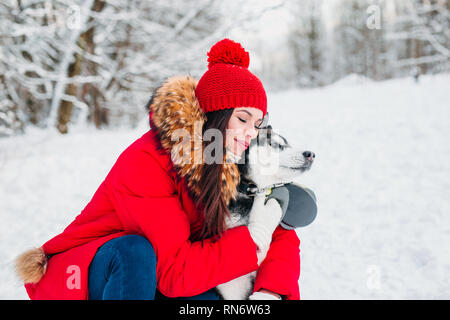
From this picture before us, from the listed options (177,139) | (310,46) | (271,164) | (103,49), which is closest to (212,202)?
A: (177,139)

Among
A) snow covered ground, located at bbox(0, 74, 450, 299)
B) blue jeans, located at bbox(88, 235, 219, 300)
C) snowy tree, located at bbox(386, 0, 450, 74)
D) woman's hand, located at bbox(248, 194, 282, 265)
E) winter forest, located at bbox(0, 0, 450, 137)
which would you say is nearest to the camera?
blue jeans, located at bbox(88, 235, 219, 300)

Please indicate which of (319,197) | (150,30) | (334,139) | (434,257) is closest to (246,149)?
(434,257)

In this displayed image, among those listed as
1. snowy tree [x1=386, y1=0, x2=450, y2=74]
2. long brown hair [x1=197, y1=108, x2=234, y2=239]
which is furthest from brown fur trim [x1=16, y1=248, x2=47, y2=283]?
snowy tree [x1=386, y1=0, x2=450, y2=74]

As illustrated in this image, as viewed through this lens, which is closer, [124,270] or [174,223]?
[124,270]

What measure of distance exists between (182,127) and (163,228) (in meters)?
0.41

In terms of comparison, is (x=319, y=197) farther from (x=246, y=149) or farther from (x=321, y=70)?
(x=321, y=70)

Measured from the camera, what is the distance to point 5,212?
3.98m

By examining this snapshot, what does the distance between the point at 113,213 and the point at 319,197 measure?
10.9ft

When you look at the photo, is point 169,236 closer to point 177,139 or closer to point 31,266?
point 177,139

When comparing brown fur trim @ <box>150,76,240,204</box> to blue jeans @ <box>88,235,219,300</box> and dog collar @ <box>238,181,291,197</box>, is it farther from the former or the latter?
blue jeans @ <box>88,235,219,300</box>

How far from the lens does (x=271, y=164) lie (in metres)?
1.70

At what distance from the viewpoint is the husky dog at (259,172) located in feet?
5.15

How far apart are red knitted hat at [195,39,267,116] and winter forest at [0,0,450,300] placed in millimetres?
207

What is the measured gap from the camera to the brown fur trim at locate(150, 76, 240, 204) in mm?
1385
